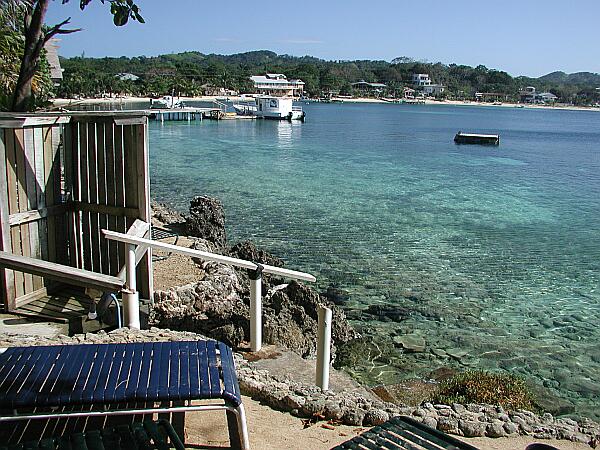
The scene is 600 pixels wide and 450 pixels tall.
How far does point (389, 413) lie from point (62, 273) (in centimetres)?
317

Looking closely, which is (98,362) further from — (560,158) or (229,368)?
(560,158)

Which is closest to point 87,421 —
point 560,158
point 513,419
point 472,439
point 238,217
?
point 472,439

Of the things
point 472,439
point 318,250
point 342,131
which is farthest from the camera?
point 342,131

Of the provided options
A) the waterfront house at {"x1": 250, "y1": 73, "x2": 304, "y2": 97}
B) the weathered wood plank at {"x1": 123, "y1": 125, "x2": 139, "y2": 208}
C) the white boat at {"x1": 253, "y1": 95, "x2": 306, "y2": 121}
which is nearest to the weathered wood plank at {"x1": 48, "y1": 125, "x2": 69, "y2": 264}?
the weathered wood plank at {"x1": 123, "y1": 125, "x2": 139, "y2": 208}

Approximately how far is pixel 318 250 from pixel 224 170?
18.9m

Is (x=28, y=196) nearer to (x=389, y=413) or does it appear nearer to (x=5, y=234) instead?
(x=5, y=234)

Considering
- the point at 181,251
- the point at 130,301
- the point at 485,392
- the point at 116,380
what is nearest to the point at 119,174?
the point at 181,251

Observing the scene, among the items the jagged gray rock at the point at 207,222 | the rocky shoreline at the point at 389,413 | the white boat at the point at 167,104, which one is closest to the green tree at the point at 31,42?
the rocky shoreline at the point at 389,413

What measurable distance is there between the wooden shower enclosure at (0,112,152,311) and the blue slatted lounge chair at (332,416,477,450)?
12.5 feet

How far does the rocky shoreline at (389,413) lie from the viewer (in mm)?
4605

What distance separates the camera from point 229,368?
3.62 meters

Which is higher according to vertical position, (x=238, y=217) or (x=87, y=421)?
(x=87, y=421)

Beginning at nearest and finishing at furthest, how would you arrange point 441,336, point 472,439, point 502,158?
point 472,439
point 441,336
point 502,158

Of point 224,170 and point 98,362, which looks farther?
point 224,170
